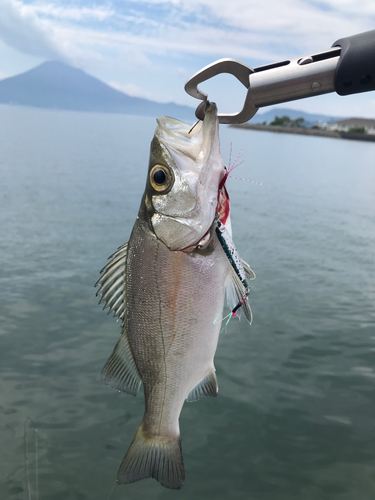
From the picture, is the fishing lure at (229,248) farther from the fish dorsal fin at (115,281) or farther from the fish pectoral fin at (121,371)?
the fish pectoral fin at (121,371)

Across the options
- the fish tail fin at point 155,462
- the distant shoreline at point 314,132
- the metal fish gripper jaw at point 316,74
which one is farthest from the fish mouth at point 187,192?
the distant shoreline at point 314,132

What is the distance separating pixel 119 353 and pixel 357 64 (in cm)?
203

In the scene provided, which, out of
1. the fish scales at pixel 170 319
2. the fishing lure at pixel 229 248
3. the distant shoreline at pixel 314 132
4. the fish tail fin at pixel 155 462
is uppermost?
the distant shoreline at pixel 314 132

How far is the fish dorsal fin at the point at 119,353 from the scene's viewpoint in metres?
2.69

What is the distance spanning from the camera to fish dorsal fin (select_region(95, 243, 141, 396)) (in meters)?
2.69

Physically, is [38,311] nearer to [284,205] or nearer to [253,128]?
[284,205]

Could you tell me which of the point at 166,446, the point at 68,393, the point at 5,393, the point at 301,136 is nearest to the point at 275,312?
the point at 68,393

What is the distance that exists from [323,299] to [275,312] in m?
1.74

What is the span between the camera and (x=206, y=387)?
2.77 meters

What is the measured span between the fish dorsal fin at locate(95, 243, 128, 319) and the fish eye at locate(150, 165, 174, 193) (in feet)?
1.53

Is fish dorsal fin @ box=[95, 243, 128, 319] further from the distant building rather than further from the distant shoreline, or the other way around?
the distant building

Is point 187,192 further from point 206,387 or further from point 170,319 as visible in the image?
point 206,387

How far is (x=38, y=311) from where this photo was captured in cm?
877

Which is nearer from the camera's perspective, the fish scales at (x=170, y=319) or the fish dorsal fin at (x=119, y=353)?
the fish scales at (x=170, y=319)
